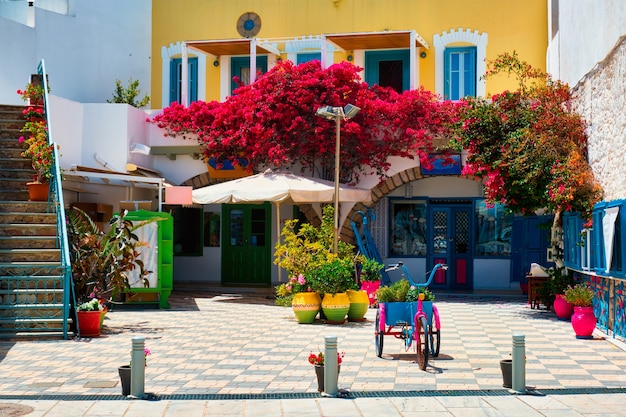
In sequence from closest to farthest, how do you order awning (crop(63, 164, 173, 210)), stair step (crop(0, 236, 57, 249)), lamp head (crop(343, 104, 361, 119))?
stair step (crop(0, 236, 57, 249))
lamp head (crop(343, 104, 361, 119))
awning (crop(63, 164, 173, 210))

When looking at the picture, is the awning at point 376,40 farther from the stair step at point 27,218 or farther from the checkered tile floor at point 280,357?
the stair step at point 27,218

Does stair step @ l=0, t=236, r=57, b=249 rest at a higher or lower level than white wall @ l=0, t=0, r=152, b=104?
lower

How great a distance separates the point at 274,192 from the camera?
58.4 feet

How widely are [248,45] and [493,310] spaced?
9.25 m

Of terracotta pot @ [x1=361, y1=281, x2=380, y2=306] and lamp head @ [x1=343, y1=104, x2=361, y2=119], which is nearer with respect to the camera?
lamp head @ [x1=343, y1=104, x2=361, y2=119]

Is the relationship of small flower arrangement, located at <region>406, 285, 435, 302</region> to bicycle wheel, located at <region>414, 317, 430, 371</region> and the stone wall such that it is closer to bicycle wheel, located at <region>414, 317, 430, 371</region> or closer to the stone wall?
bicycle wheel, located at <region>414, 317, 430, 371</region>

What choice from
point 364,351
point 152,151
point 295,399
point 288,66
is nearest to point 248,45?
point 288,66

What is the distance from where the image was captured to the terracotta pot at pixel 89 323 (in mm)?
13102

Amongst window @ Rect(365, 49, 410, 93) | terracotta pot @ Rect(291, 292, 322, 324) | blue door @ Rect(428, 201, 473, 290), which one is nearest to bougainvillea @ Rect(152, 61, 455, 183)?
window @ Rect(365, 49, 410, 93)

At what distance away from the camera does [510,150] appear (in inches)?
627

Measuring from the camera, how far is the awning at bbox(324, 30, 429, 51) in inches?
814

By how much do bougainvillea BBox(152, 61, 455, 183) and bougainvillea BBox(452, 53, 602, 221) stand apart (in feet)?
10.2

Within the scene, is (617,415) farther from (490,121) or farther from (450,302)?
(450,302)

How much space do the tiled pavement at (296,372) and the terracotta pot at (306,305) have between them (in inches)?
8.2
